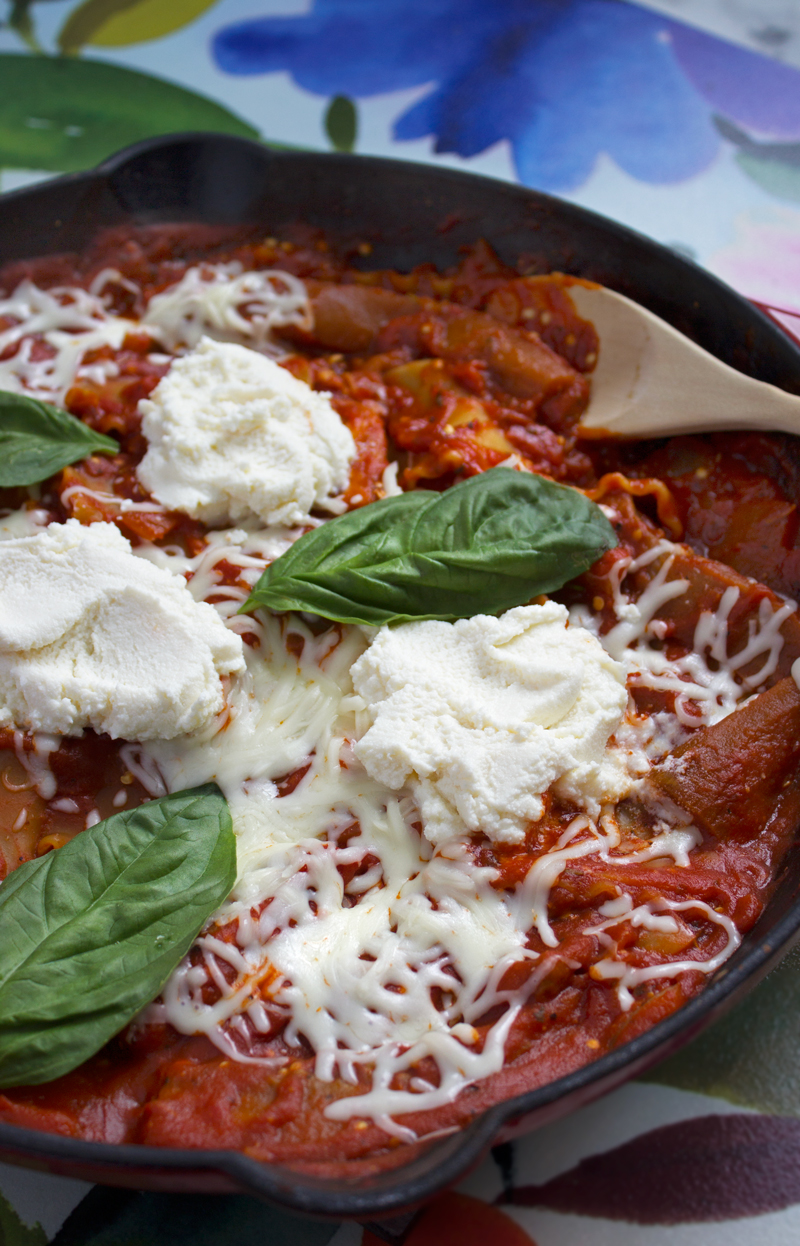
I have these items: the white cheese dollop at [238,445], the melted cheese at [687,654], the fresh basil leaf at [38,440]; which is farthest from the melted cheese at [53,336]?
the melted cheese at [687,654]

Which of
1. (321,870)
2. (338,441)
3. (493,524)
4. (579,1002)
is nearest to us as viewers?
(579,1002)

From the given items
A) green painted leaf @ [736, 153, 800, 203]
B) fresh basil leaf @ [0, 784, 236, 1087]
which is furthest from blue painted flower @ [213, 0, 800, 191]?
fresh basil leaf @ [0, 784, 236, 1087]

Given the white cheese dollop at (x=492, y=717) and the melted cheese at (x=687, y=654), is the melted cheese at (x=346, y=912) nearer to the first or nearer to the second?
the white cheese dollop at (x=492, y=717)

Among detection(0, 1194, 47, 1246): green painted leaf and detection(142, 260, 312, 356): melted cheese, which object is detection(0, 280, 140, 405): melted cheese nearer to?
detection(142, 260, 312, 356): melted cheese

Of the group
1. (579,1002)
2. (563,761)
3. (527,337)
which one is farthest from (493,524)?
(579,1002)

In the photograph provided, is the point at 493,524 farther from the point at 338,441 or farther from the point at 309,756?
the point at 309,756

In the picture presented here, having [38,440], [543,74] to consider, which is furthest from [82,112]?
[38,440]

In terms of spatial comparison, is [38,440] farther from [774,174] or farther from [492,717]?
[774,174]
